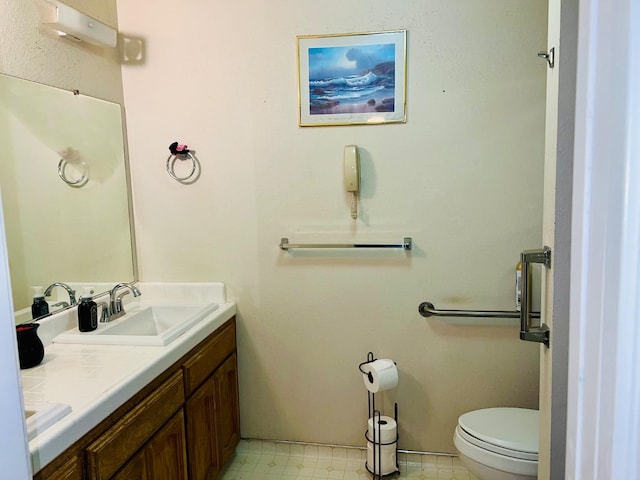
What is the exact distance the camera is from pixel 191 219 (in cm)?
239

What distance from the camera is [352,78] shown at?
2174mm

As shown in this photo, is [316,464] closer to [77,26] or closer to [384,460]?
[384,460]

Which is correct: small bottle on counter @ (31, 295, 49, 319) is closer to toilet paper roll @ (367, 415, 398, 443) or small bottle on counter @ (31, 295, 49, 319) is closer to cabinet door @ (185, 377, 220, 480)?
cabinet door @ (185, 377, 220, 480)

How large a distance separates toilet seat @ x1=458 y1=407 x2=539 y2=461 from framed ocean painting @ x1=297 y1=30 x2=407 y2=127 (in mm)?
1346

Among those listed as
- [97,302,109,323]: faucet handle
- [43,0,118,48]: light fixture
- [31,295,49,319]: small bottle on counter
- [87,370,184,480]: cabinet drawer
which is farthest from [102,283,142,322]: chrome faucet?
[43,0,118,48]: light fixture

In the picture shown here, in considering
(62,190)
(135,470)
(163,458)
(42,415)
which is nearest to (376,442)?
(163,458)

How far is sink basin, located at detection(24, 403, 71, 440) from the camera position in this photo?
1.13 m

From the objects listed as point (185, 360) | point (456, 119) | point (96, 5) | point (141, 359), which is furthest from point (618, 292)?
point (96, 5)

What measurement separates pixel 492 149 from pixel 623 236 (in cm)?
177

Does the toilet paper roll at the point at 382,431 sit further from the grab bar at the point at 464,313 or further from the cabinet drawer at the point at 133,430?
the cabinet drawer at the point at 133,430

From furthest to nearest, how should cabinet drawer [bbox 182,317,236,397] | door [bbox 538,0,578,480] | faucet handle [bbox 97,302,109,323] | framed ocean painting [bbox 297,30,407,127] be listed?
1. framed ocean painting [bbox 297,30,407,127]
2. faucet handle [bbox 97,302,109,323]
3. cabinet drawer [bbox 182,317,236,397]
4. door [bbox 538,0,578,480]

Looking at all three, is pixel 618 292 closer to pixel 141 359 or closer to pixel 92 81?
pixel 141 359

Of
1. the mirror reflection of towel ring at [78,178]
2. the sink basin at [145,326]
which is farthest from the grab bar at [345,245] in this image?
the mirror reflection of towel ring at [78,178]

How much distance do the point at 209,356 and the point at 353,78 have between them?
1.41 meters
